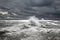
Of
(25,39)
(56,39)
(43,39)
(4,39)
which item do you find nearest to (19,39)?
(25,39)

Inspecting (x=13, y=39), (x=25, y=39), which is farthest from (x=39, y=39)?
(x=13, y=39)

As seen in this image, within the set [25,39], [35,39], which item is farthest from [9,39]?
[35,39]

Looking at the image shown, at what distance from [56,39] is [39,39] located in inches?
246

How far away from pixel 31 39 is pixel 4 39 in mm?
9289

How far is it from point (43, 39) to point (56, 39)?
488 cm

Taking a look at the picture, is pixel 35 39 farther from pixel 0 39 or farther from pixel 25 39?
pixel 0 39

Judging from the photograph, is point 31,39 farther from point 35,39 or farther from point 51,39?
point 51,39

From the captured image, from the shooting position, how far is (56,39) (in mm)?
51531

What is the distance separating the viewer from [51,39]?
51312 millimetres

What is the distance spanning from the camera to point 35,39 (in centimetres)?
5044

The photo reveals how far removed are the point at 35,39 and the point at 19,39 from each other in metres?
5.65

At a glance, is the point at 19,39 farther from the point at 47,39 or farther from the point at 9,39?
the point at 47,39

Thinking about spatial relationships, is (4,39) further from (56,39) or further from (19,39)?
(56,39)

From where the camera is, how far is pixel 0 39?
48.9 meters
